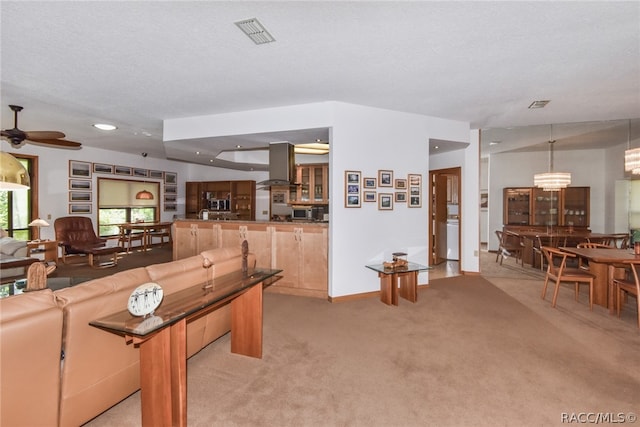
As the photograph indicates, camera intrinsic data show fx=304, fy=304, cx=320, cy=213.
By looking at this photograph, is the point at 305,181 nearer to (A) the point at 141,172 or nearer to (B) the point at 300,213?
(B) the point at 300,213

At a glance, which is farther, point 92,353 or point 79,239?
point 79,239

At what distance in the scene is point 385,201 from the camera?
4.78 meters

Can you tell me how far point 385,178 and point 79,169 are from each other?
7.69 metres

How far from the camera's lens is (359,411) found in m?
2.06

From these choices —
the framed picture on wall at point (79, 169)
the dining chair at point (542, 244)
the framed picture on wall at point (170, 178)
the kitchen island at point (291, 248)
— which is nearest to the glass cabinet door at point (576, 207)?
the dining chair at point (542, 244)

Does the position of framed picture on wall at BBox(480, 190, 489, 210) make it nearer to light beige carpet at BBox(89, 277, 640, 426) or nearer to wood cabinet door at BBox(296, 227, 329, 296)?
light beige carpet at BBox(89, 277, 640, 426)

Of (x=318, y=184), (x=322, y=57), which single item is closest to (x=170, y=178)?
(x=318, y=184)

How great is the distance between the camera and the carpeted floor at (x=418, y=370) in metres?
2.04

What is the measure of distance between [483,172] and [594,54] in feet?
23.0

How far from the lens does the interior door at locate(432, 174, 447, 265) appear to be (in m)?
7.04

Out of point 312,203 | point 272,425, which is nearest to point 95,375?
point 272,425

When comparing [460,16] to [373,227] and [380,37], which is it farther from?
[373,227]

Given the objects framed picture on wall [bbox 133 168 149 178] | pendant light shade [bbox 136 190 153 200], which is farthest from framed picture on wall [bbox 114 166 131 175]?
pendant light shade [bbox 136 190 153 200]

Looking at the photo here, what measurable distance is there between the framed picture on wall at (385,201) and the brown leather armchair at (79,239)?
5835 mm
